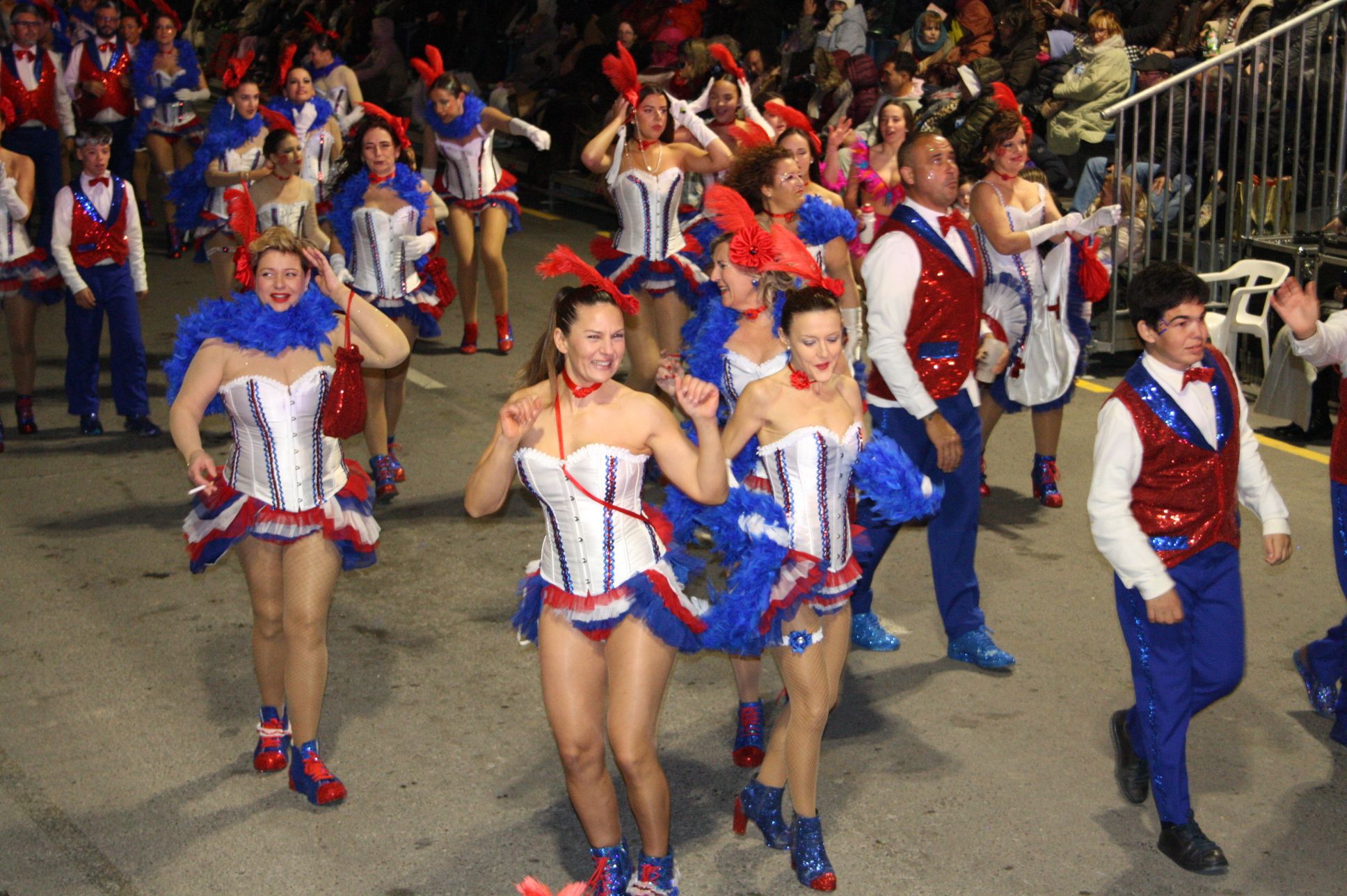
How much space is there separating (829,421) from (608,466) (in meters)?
0.81

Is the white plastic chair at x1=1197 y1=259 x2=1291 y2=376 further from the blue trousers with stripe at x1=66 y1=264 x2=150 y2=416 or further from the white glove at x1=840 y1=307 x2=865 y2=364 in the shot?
the blue trousers with stripe at x1=66 y1=264 x2=150 y2=416

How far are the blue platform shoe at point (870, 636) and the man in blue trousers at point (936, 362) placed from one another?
6.7 inches

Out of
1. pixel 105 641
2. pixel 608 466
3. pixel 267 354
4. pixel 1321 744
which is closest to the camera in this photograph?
pixel 608 466

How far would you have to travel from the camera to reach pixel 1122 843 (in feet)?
15.8

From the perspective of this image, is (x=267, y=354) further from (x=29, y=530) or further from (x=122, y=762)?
(x=29, y=530)

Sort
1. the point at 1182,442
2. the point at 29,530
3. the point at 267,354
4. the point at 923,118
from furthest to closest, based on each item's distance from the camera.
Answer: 1. the point at 923,118
2. the point at 29,530
3. the point at 267,354
4. the point at 1182,442

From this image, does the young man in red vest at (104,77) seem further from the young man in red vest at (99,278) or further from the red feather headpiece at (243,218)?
the red feather headpiece at (243,218)

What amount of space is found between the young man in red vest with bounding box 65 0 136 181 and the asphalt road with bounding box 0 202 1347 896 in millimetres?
7081

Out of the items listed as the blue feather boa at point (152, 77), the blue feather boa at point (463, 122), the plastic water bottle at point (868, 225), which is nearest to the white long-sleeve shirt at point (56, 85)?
the blue feather boa at point (152, 77)

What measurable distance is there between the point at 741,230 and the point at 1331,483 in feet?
7.39

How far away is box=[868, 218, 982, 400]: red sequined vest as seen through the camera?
591 cm

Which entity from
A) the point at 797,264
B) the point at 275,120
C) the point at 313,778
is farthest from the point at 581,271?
the point at 275,120

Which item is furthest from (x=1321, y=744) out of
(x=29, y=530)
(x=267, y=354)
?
(x=29, y=530)

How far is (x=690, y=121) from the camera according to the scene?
9.27 m
